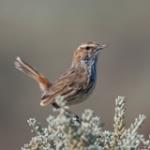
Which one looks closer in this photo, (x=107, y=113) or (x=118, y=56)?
(x=107, y=113)

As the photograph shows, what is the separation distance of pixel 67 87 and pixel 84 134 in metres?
1.97

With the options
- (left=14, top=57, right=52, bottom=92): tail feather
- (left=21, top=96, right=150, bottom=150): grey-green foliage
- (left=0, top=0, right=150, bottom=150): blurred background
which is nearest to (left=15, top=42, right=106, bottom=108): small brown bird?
(left=14, top=57, right=52, bottom=92): tail feather

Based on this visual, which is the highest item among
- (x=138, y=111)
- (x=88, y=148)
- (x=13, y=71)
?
(x=13, y=71)

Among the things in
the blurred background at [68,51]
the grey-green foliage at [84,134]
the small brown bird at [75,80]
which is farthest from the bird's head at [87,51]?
the blurred background at [68,51]

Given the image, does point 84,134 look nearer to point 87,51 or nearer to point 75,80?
point 75,80

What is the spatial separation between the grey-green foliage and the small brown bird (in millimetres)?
1044

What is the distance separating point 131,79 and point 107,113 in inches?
60.2

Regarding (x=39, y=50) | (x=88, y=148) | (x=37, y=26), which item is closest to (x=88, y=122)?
(x=88, y=148)

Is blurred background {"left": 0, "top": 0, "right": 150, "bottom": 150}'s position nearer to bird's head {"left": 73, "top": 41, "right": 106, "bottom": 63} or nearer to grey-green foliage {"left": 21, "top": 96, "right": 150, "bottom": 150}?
bird's head {"left": 73, "top": 41, "right": 106, "bottom": 63}

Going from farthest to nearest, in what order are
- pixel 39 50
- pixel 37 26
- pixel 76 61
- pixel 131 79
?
pixel 37 26, pixel 39 50, pixel 131 79, pixel 76 61

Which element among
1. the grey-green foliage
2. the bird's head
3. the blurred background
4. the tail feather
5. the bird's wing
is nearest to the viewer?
the grey-green foliage

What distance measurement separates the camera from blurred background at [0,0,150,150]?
51.5ft

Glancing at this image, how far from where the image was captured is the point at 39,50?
1980cm

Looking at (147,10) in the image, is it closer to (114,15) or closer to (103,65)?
(114,15)
